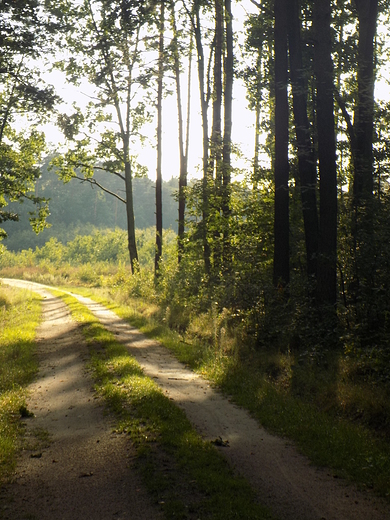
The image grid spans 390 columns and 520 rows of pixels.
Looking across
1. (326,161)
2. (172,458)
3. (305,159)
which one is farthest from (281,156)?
(172,458)

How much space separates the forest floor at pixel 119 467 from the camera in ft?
14.0

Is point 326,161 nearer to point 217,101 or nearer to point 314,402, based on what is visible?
point 314,402

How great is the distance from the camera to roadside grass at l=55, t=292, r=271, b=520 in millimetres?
4277

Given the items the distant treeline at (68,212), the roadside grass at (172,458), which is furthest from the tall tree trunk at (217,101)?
the distant treeline at (68,212)

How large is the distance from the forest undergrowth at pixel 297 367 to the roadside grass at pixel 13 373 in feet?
10.6

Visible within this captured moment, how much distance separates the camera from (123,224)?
372 feet

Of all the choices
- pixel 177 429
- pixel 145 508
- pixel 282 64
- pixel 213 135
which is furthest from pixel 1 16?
pixel 145 508

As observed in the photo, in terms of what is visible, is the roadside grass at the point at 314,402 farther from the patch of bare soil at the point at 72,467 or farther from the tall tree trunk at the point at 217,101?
the tall tree trunk at the point at 217,101

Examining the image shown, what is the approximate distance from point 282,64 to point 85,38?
16.5m

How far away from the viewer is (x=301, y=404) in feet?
23.6

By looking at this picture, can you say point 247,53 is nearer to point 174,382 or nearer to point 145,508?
point 174,382

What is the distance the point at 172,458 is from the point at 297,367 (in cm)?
400

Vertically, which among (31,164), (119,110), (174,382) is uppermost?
(119,110)

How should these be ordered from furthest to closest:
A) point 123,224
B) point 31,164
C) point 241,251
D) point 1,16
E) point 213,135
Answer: point 123,224 < point 31,164 < point 213,135 < point 1,16 < point 241,251
